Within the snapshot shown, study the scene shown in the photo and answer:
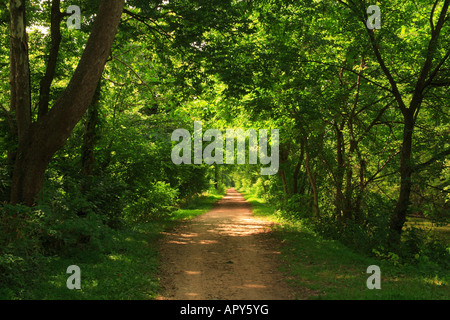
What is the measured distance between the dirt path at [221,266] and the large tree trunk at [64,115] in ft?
11.6

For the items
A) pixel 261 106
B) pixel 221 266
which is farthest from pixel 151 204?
pixel 221 266

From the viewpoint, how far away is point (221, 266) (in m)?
8.50

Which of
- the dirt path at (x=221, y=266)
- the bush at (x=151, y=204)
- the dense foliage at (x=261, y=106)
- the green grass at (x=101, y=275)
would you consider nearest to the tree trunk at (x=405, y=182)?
the dense foliage at (x=261, y=106)

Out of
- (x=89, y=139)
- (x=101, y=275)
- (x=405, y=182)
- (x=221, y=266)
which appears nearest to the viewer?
(x=101, y=275)

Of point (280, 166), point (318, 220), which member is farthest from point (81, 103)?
point (280, 166)

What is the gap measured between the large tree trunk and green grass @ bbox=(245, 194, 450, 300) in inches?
220

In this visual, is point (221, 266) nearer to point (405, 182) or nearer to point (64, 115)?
point (64, 115)

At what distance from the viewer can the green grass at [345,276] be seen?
238 inches

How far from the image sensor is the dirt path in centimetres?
644

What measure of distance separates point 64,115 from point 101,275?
129 inches

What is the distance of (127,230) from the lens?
12.0 m

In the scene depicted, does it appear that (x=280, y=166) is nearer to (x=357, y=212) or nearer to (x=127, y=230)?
(x=357, y=212)

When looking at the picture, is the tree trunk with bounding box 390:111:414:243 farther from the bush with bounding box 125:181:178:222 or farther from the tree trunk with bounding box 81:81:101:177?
the bush with bounding box 125:181:178:222

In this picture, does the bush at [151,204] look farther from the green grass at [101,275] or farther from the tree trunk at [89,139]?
the green grass at [101,275]
